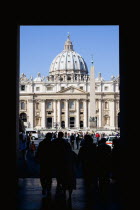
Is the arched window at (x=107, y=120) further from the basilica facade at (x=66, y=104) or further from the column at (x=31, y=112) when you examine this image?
the column at (x=31, y=112)

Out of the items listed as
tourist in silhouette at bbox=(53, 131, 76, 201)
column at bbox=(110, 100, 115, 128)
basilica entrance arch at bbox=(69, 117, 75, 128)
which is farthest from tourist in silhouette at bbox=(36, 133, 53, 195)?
basilica entrance arch at bbox=(69, 117, 75, 128)

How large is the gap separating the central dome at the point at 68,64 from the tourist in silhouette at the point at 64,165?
95066 mm

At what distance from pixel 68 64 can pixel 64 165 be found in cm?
9801

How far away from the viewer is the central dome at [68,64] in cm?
10353

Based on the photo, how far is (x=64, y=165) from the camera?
7434 mm

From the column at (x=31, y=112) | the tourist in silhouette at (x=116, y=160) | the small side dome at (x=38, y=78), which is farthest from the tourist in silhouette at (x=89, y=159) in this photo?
the small side dome at (x=38, y=78)

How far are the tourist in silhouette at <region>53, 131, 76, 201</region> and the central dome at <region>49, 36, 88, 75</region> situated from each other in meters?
95.1

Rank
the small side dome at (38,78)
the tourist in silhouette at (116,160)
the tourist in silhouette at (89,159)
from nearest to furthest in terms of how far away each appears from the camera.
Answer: the tourist in silhouette at (89,159) < the tourist in silhouette at (116,160) < the small side dome at (38,78)

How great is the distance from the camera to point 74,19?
26.6 feet

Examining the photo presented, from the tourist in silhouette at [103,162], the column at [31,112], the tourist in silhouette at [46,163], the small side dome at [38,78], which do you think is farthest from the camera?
the small side dome at [38,78]

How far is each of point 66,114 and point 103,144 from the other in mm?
71526
